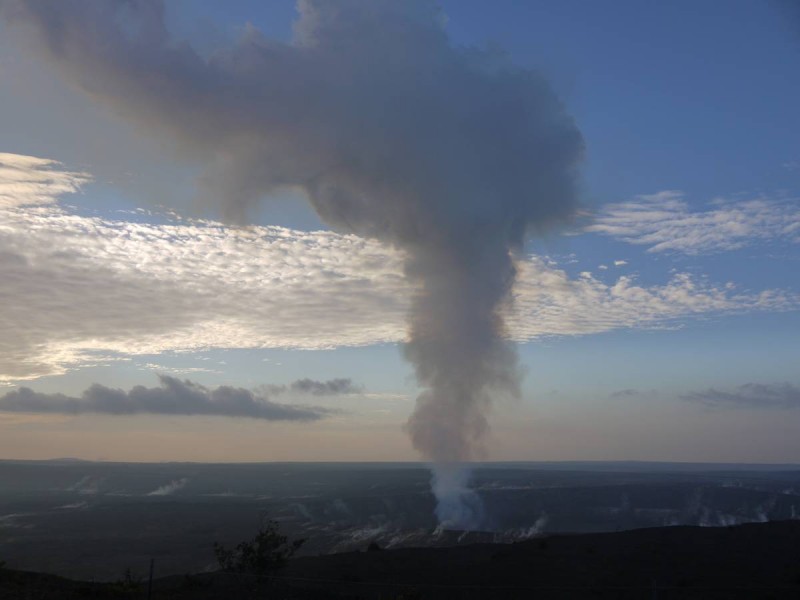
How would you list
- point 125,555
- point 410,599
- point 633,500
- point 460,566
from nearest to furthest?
point 410,599 < point 460,566 < point 125,555 < point 633,500

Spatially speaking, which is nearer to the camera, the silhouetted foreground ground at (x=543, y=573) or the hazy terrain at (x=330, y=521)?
the silhouetted foreground ground at (x=543, y=573)

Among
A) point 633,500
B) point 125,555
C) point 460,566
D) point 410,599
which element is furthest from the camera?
point 633,500

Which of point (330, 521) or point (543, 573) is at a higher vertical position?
point (543, 573)

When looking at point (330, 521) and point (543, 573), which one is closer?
point (543, 573)

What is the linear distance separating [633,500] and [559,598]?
114263mm

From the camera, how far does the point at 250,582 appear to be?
167 ft

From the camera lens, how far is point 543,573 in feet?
184

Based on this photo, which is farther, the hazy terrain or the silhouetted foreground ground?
the hazy terrain

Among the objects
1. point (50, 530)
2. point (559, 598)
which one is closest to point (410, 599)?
point (559, 598)

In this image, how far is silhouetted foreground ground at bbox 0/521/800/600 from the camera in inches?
1736

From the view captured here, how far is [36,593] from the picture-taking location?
37156mm

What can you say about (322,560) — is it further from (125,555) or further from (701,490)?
(701,490)

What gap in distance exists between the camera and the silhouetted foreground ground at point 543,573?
4409 cm

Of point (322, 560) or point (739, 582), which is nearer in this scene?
point (739, 582)
